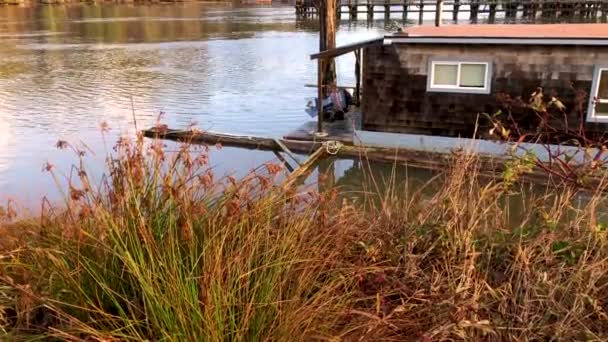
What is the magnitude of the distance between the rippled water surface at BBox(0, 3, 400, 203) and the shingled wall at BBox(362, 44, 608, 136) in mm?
3205

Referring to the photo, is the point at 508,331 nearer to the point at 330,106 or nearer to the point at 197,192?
the point at 197,192

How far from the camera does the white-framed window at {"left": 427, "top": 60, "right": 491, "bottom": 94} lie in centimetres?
1116

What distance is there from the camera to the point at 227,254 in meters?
2.86

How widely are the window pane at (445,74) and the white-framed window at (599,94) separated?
268cm

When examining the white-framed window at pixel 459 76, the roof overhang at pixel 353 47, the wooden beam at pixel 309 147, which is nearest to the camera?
the white-framed window at pixel 459 76

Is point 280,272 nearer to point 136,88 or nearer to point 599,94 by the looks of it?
point 599,94

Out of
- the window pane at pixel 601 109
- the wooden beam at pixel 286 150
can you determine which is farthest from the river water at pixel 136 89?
the window pane at pixel 601 109

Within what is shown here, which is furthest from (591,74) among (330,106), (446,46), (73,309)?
(73,309)

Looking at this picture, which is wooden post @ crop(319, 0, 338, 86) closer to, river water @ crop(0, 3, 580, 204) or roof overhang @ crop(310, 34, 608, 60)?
river water @ crop(0, 3, 580, 204)

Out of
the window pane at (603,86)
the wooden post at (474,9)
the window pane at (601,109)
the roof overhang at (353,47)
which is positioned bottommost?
the window pane at (601,109)

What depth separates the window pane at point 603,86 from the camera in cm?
1034

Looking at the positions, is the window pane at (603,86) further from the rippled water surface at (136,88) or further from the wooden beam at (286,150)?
the rippled water surface at (136,88)

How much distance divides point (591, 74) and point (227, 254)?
9957 millimetres

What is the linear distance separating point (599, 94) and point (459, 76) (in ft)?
9.08
